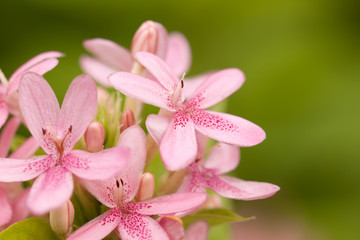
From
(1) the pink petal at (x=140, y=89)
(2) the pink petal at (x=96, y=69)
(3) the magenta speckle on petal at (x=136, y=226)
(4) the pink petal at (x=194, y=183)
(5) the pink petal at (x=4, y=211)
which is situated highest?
(1) the pink petal at (x=140, y=89)

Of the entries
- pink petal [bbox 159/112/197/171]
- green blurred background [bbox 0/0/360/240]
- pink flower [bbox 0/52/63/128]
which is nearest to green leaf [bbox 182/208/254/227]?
pink petal [bbox 159/112/197/171]

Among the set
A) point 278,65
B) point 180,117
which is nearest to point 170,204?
point 180,117

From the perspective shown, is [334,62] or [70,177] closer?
[70,177]

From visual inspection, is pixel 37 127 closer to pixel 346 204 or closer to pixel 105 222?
pixel 105 222

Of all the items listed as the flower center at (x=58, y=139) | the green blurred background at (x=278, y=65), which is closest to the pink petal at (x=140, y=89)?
the flower center at (x=58, y=139)

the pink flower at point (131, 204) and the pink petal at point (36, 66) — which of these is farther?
the pink petal at point (36, 66)

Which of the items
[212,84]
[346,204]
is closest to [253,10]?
[346,204]

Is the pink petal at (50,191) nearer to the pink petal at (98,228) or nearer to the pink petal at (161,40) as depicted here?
the pink petal at (98,228)
